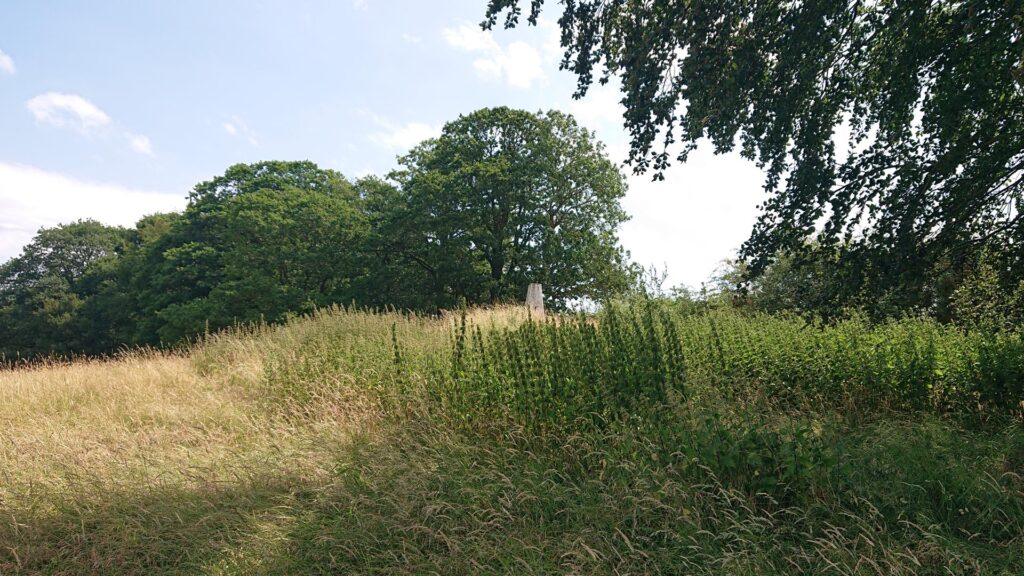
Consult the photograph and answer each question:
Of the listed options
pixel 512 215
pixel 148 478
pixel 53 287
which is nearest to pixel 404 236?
pixel 512 215

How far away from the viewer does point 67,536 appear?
3992mm

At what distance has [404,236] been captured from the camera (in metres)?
18.8

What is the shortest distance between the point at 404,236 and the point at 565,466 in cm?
1556

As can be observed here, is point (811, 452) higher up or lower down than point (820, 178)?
lower down

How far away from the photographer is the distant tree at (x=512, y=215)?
18.2 metres

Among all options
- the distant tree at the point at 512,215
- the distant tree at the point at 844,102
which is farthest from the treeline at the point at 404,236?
the distant tree at the point at 844,102

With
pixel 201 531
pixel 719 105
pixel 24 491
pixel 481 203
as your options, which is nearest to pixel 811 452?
pixel 719 105

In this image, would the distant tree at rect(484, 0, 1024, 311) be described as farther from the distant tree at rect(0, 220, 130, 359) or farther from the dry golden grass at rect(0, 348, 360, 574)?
the distant tree at rect(0, 220, 130, 359)

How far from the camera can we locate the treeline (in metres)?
18.3

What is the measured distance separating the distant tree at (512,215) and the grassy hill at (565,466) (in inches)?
439

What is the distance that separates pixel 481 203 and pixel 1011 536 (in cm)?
1627

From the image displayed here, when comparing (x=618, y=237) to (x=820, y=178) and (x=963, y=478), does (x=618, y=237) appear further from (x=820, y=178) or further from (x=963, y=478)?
(x=963, y=478)

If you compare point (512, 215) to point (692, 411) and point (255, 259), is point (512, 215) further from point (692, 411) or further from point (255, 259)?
point (692, 411)

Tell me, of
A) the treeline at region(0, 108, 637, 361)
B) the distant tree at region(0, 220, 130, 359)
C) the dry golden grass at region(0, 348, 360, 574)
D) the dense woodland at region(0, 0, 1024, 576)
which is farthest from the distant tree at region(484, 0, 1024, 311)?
the distant tree at region(0, 220, 130, 359)
